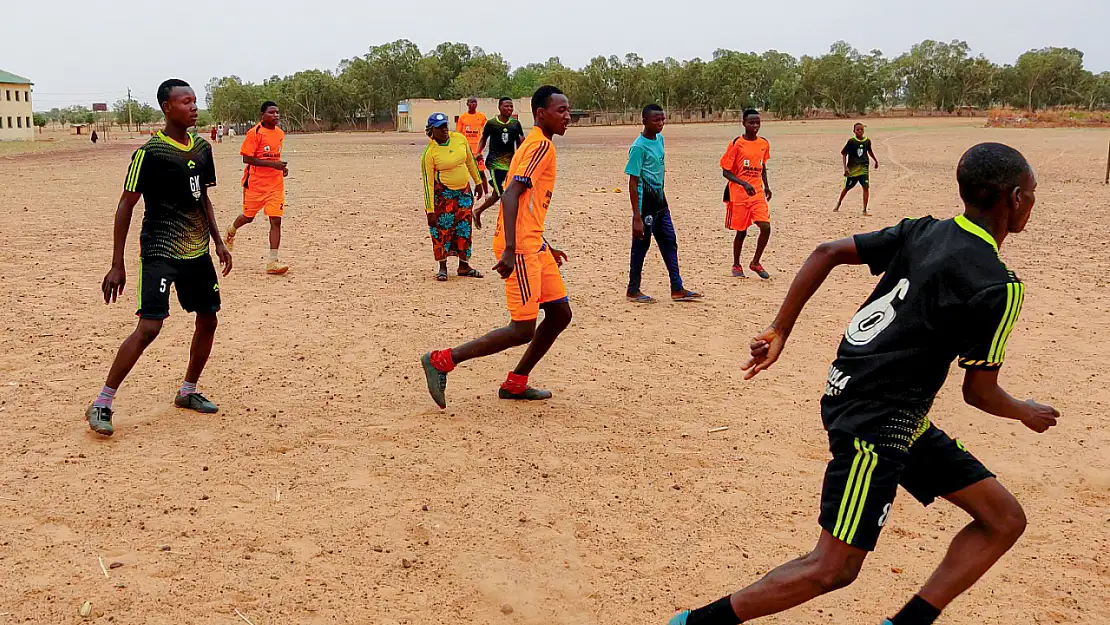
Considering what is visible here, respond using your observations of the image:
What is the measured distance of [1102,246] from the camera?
40.3 ft

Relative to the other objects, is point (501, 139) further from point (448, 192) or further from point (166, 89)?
point (166, 89)

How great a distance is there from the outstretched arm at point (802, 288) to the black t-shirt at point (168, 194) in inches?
145

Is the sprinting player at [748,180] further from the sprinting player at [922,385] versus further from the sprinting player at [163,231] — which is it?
→ the sprinting player at [922,385]

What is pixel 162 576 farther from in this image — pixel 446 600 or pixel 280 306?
pixel 280 306

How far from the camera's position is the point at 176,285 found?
5.61 m

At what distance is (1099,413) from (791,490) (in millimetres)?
2605

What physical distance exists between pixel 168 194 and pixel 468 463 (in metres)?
2.44

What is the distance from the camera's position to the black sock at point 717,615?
3.12m

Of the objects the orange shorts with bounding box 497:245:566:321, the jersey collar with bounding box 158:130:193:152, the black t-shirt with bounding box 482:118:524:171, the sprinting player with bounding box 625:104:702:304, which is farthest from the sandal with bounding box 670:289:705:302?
the black t-shirt with bounding box 482:118:524:171

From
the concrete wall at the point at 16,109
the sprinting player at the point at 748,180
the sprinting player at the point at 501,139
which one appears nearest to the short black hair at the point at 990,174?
the sprinting player at the point at 748,180

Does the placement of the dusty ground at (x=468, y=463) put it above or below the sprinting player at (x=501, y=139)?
below

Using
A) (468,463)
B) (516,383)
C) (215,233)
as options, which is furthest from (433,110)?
(468,463)

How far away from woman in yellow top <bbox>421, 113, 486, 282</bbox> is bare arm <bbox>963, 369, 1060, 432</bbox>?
25.0 ft

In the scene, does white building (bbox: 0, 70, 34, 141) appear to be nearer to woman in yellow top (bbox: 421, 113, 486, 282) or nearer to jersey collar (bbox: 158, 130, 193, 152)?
woman in yellow top (bbox: 421, 113, 486, 282)
